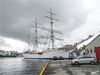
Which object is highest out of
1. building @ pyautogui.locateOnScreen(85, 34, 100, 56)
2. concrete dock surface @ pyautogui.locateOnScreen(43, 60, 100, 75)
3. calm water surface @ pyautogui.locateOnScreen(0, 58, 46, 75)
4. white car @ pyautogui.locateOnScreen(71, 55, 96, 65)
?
building @ pyautogui.locateOnScreen(85, 34, 100, 56)

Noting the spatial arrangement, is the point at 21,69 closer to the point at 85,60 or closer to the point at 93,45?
the point at 85,60

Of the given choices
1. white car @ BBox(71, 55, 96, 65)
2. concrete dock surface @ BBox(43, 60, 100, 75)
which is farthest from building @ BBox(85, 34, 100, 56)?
concrete dock surface @ BBox(43, 60, 100, 75)

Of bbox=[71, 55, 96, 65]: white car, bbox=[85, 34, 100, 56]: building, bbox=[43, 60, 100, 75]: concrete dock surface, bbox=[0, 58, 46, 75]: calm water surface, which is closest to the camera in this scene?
bbox=[43, 60, 100, 75]: concrete dock surface

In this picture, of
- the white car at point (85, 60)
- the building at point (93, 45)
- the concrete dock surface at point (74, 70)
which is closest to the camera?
the concrete dock surface at point (74, 70)

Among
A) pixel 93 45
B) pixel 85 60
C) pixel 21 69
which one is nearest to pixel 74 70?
pixel 85 60

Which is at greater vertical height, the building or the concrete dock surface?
the building

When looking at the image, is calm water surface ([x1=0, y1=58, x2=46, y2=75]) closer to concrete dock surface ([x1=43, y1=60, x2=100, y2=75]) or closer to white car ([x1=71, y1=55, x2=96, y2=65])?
concrete dock surface ([x1=43, y1=60, x2=100, y2=75])

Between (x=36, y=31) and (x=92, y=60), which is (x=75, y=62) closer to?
(x=92, y=60)

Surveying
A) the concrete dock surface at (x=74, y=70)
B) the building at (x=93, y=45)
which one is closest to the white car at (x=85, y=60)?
the concrete dock surface at (x=74, y=70)

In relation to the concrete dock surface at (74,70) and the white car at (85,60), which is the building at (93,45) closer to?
the white car at (85,60)

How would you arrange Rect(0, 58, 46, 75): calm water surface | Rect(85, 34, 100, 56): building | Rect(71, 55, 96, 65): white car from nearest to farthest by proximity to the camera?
Rect(0, 58, 46, 75): calm water surface < Rect(71, 55, 96, 65): white car < Rect(85, 34, 100, 56): building

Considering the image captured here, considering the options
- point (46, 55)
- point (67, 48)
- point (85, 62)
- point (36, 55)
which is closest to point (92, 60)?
point (85, 62)

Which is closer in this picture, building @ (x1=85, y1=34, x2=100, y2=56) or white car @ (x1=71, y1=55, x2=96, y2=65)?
white car @ (x1=71, y1=55, x2=96, y2=65)

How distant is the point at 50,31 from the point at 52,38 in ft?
16.3
